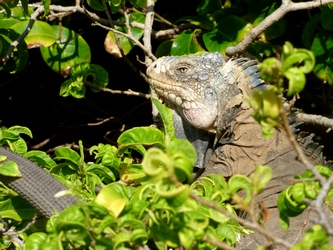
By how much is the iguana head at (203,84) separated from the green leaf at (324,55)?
439 millimetres

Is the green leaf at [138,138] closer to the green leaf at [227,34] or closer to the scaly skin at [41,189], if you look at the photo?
the scaly skin at [41,189]

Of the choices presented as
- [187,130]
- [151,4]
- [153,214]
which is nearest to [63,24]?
[151,4]

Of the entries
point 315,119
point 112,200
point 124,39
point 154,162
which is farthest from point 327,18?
point 154,162

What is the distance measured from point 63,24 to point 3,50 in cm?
59

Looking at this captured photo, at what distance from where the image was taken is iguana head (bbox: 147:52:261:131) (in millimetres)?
2676

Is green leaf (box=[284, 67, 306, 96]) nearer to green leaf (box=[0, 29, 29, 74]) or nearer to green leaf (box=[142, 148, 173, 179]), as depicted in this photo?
green leaf (box=[142, 148, 173, 179])

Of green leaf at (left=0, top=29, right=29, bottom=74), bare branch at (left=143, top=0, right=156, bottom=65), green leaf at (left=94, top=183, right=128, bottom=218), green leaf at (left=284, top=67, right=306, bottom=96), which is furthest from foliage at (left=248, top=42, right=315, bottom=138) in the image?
green leaf at (left=0, top=29, right=29, bottom=74)

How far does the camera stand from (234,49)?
2811mm

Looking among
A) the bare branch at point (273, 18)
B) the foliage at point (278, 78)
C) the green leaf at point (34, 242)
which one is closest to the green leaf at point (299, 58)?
the foliage at point (278, 78)

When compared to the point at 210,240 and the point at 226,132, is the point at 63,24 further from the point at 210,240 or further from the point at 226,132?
the point at 210,240

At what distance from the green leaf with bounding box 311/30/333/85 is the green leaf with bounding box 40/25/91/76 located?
1018mm

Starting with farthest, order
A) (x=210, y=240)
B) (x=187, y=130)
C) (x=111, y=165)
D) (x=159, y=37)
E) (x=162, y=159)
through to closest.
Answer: (x=159, y=37)
(x=187, y=130)
(x=111, y=165)
(x=210, y=240)
(x=162, y=159)

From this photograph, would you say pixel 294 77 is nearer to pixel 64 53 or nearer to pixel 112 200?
pixel 112 200

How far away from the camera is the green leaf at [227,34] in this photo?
9.92 ft
